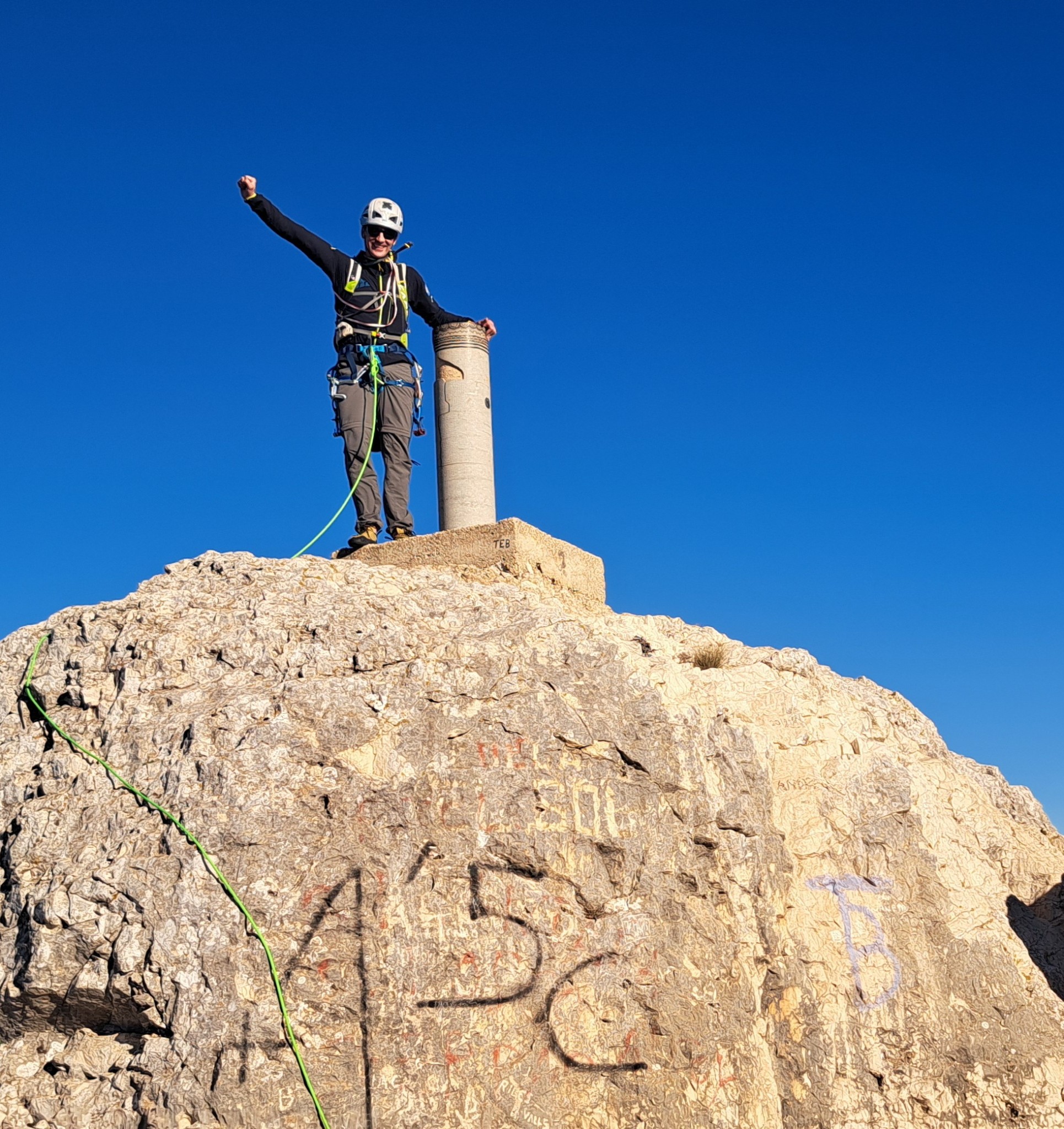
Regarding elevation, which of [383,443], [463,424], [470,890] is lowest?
[470,890]

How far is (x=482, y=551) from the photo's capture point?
11.2 m

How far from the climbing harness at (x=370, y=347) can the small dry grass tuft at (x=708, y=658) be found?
3.54 meters

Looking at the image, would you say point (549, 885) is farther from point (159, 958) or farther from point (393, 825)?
point (159, 958)

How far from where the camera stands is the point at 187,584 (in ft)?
30.5

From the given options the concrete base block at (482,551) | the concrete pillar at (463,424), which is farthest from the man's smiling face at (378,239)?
the concrete base block at (482,551)

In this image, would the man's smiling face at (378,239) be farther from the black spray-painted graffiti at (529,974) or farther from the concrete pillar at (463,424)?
the black spray-painted graffiti at (529,974)

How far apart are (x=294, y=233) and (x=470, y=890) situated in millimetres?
6680

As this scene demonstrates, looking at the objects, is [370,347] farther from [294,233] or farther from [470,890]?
[470,890]

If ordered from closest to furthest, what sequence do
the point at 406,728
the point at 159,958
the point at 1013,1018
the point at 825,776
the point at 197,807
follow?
the point at 159,958 → the point at 197,807 → the point at 406,728 → the point at 1013,1018 → the point at 825,776

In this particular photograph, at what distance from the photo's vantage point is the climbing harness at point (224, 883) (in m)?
6.87

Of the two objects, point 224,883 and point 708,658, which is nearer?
point 224,883

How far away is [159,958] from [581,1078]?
2498 millimetres

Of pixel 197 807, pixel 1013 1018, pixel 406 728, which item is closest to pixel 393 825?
pixel 406 728

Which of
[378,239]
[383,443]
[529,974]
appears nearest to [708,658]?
[529,974]
